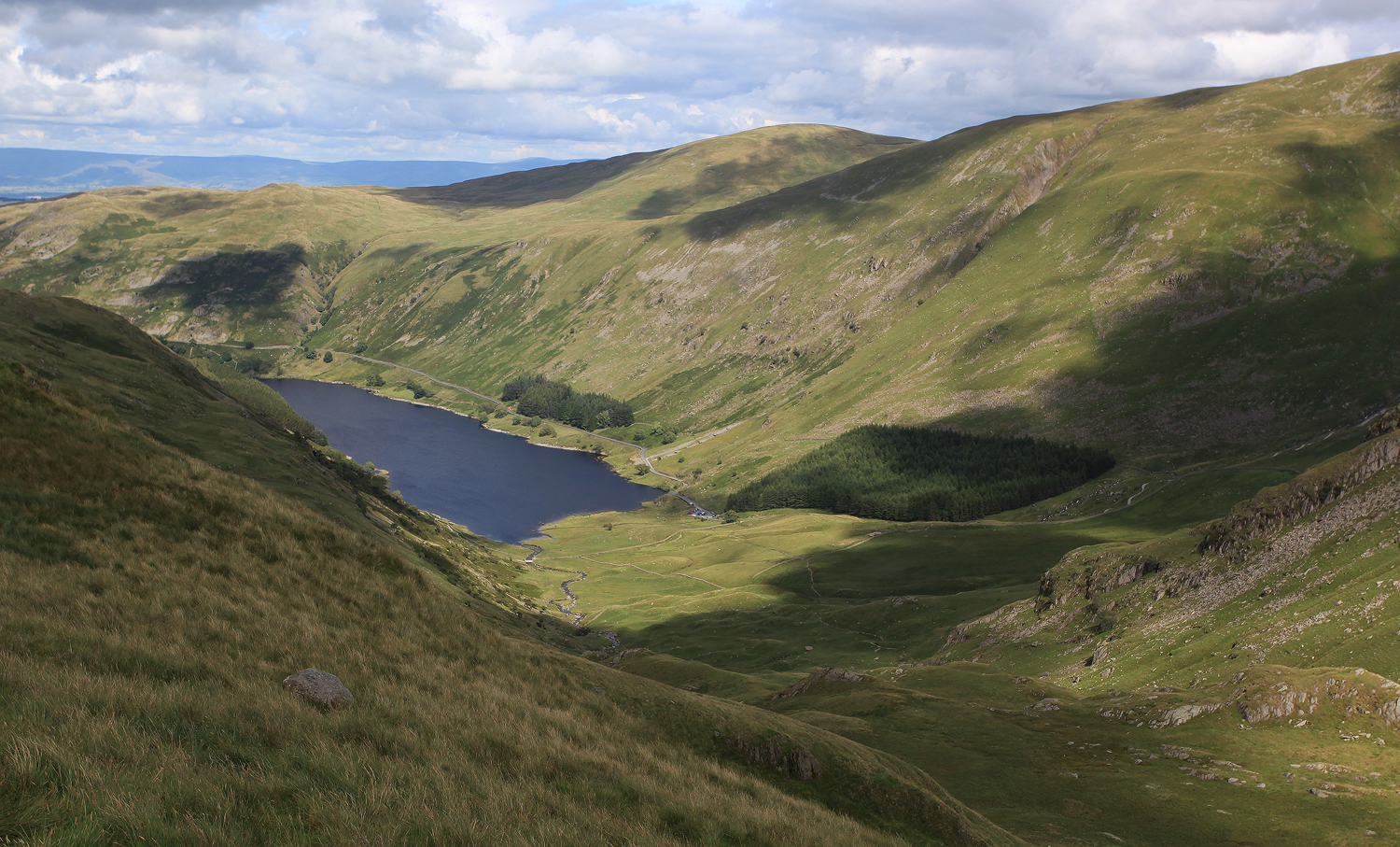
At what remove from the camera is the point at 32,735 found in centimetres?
1100

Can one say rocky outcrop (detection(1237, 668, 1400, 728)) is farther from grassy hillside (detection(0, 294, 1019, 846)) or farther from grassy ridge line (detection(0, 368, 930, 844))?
grassy ridge line (detection(0, 368, 930, 844))

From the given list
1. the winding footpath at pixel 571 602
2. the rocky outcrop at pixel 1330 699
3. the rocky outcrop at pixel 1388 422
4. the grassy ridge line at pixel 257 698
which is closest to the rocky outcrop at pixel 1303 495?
the rocky outcrop at pixel 1388 422

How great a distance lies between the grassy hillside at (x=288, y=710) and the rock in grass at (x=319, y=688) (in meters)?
0.58

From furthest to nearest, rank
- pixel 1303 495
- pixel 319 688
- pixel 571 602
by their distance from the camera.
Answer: pixel 571 602
pixel 1303 495
pixel 319 688

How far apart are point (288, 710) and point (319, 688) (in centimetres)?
176

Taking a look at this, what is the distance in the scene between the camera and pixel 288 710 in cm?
1596

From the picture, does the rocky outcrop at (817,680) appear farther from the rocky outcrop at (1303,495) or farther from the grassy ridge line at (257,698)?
the rocky outcrop at (1303,495)

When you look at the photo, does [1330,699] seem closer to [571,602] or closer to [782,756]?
[782,756]

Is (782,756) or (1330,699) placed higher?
(782,756)

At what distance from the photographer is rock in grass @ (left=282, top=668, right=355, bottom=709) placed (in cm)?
1744

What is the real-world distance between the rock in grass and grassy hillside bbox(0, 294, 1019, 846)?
0.58 metres

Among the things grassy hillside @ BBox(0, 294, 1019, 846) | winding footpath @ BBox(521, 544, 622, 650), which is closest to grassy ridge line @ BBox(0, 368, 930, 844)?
grassy hillside @ BBox(0, 294, 1019, 846)

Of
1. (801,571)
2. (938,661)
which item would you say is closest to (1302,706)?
(938,661)

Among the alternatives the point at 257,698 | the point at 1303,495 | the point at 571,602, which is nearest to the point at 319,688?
the point at 257,698
